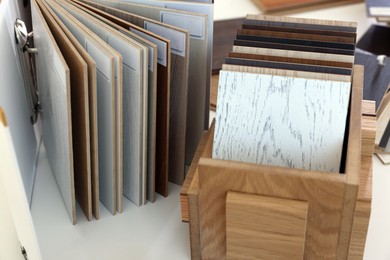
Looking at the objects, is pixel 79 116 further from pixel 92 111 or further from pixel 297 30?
pixel 297 30

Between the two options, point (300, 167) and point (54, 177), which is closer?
point (300, 167)

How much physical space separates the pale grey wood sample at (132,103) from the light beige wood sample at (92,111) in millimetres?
35

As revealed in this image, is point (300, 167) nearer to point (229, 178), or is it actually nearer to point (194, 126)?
point (229, 178)

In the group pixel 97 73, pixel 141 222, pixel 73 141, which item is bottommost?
pixel 141 222

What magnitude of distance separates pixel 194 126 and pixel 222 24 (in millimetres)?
599

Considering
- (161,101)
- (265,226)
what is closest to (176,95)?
(161,101)

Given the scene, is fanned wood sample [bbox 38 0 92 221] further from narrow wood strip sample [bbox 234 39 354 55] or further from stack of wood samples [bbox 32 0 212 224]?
narrow wood strip sample [bbox 234 39 354 55]

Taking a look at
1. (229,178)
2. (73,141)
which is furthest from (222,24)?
(229,178)

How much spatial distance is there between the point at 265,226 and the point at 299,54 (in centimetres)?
22

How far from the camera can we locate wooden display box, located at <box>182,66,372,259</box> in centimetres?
68

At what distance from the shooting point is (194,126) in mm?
939

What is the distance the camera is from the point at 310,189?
0.68 metres

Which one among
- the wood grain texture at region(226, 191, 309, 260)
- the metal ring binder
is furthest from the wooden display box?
the metal ring binder

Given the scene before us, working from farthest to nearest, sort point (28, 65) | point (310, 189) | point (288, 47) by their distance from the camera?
point (28, 65) < point (288, 47) < point (310, 189)
